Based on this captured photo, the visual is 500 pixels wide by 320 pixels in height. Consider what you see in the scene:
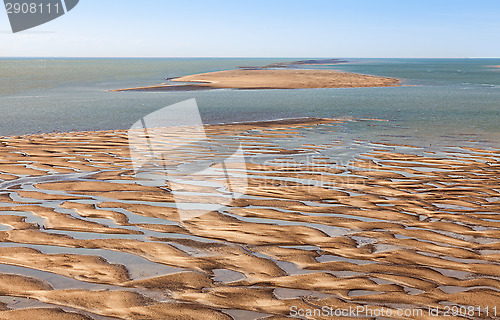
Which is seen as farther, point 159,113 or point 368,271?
point 159,113

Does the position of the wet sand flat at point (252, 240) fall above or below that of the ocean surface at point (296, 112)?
below

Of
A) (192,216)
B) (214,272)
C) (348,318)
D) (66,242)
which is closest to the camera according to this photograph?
(348,318)

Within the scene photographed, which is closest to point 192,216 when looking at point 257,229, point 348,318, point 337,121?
point 257,229

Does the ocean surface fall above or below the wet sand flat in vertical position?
above

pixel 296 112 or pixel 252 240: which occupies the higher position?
pixel 296 112

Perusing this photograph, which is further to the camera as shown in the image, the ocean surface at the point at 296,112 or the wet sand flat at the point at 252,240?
the ocean surface at the point at 296,112

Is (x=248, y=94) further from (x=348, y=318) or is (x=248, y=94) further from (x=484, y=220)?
(x=348, y=318)

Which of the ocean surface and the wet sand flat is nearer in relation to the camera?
the wet sand flat

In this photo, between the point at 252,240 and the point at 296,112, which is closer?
the point at 252,240
